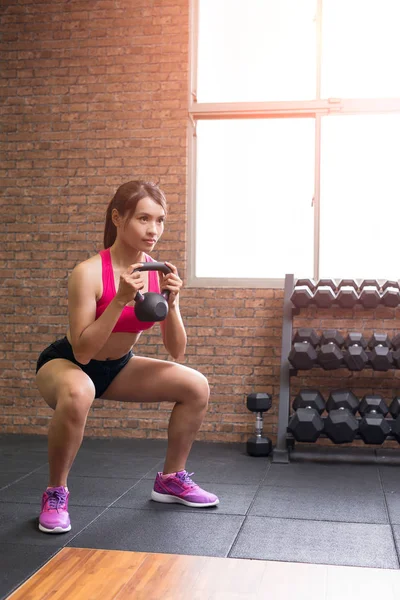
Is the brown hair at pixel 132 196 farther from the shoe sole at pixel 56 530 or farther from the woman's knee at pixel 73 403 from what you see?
the shoe sole at pixel 56 530

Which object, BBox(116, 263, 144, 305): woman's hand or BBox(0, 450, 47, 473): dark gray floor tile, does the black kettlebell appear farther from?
BBox(0, 450, 47, 473): dark gray floor tile

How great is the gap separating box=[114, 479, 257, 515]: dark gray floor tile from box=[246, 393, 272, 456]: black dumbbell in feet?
2.20

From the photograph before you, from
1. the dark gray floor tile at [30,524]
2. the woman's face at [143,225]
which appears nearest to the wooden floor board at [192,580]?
the dark gray floor tile at [30,524]

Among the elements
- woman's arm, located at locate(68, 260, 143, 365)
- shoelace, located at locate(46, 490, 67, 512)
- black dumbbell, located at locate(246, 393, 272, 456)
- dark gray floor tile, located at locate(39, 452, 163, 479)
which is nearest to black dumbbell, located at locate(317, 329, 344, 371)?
black dumbbell, located at locate(246, 393, 272, 456)

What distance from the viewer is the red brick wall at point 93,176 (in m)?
4.34

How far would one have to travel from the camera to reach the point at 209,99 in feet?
14.6

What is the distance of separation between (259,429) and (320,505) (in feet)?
3.59

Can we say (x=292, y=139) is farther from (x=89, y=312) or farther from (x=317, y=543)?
Result: (x=317, y=543)

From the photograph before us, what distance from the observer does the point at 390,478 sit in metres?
3.45

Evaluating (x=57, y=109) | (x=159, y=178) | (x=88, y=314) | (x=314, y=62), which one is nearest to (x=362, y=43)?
(x=314, y=62)

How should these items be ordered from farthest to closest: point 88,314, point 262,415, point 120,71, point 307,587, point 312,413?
point 120,71
point 262,415
point 312,413
point 88,314
point 307,587

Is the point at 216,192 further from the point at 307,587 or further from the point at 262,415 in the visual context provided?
the point at 307,587

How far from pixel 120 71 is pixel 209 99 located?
0.58 meters

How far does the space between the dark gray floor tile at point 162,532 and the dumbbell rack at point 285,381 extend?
1.20 metres
